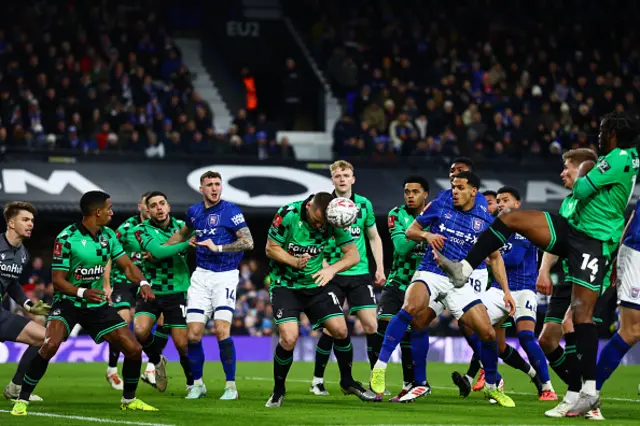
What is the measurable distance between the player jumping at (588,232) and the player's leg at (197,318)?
4.13m

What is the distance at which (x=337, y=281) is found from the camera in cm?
1376

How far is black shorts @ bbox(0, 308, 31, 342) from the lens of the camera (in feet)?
39.5

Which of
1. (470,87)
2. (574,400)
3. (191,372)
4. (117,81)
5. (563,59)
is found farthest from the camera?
(563,59)

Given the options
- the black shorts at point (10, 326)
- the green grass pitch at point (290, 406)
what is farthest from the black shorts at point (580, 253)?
the black shorts at point (10, 326)

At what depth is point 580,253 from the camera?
9.80 meters

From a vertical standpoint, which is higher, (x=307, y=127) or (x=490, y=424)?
(x=307, y=127)

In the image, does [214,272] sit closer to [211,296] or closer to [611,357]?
[211,296]

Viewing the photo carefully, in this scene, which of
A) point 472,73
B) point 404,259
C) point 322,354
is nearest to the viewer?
point 404,259

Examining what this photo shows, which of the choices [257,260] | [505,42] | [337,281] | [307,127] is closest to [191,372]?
[337,281]

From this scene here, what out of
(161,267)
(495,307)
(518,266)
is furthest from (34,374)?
(518,266)

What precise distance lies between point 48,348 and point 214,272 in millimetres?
3091

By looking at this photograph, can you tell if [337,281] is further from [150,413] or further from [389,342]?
[150,413]

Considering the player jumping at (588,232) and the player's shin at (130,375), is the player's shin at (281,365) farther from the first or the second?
the player jumping at (588,232)

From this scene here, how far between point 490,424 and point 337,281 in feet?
15.1
